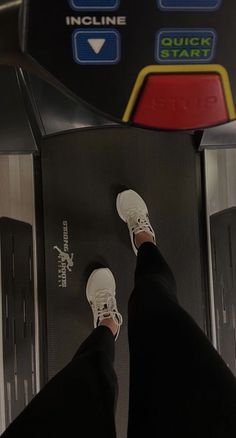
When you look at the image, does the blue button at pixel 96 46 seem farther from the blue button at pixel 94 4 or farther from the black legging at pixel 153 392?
the black legging at pixel 153 392

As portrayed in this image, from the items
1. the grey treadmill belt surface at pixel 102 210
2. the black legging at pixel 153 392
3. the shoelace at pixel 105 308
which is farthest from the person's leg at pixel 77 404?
the grey treadmill belt surface at pixel 102 210

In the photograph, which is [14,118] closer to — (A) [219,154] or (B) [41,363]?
(A) [219,154]

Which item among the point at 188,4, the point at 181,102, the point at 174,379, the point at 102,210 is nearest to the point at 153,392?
the point at 174,379

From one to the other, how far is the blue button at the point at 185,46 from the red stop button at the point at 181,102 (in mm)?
23

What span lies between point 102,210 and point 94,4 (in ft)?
3.14

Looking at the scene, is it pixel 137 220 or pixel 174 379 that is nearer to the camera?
pixel 174 379

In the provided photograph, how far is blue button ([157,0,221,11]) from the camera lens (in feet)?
2.18

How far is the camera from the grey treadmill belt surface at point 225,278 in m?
1.64

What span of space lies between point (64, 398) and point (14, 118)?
32.4 inches

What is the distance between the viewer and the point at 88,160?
1544 millimetres

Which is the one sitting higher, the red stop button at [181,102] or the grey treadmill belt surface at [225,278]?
the red stop button at [181,102]

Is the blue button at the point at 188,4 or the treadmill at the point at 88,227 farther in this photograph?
the treadmill at the point at 88,227

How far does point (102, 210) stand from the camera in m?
1.57

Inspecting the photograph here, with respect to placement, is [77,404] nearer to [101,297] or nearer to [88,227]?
[101,297]
